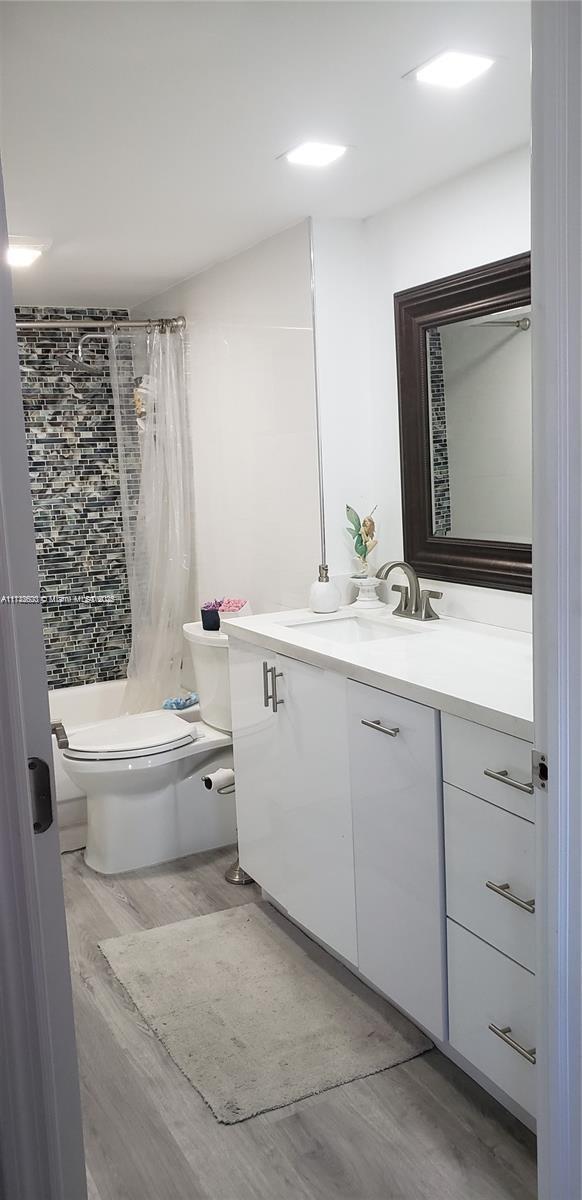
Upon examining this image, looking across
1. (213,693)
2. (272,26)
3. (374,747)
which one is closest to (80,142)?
(272,26)

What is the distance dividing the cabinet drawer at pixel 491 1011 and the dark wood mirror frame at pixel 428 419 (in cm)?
100

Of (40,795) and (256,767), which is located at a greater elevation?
(40,795)

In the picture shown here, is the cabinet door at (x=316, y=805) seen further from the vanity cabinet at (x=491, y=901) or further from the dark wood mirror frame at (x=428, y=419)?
the dark wood mirror frame at (x=428, y=419)

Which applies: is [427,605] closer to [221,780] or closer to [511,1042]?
[221,780]

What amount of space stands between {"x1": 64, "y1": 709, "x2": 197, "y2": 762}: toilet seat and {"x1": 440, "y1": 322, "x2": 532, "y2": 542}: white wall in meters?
1.29

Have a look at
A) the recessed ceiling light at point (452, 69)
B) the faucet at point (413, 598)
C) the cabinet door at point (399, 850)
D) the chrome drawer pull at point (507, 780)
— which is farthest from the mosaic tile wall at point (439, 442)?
the chrome drawer pull at point (507, 780)

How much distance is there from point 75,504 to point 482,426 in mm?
2531

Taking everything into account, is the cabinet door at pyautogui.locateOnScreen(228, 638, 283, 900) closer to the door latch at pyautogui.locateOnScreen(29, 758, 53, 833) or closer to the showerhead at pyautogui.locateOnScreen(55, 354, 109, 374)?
the door latch at pyautogui.locateOnScreen(29, 758, 53, 833)

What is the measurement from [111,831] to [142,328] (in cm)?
206

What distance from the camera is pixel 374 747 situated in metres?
2.30

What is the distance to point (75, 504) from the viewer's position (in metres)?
4.71

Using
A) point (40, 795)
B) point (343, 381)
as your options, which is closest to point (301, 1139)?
point (40, 795)

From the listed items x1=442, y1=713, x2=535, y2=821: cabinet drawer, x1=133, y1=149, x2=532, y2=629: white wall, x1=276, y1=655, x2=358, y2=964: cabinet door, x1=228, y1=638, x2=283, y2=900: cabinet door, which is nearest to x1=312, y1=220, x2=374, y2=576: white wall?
x1=133, y1=149, x2=532, y2=629: white wall

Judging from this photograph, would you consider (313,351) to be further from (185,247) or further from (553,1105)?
(553,1105)
